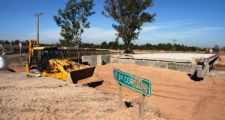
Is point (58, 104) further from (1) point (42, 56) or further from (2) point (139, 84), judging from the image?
(1) point (42, 56)

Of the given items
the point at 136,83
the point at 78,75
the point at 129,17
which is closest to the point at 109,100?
the point at 136,83

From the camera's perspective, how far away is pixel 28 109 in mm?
9258

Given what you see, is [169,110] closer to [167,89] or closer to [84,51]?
[167,89]

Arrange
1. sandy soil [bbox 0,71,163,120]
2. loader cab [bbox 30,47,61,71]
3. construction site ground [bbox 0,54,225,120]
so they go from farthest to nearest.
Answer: loader cab [bbox 30,47,61,71], construction site ground [bbox 0,54,225,120], sandy soil [bbox 0,71,163,120]

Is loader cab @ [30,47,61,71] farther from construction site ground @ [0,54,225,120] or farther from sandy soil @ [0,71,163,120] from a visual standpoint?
sandy soil @ [0,71,163,120]

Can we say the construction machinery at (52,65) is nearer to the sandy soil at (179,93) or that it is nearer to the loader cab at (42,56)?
the loader cab at (42,56)

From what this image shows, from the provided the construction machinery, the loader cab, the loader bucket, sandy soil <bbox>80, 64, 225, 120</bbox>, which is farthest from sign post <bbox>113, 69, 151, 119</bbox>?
the loader cab

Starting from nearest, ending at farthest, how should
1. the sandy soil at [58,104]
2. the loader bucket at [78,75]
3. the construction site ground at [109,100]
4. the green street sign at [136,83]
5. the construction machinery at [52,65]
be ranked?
1. the green street sign at [136,83]
2. the sandy soil at [58,104]
3. the construction site ground at [109,100]
4. the loader bucket at [78,75]
5. the construction machinery at [52,65]

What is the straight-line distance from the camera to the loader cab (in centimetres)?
1617

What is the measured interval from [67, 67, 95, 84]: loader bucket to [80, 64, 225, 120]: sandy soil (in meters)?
0.37

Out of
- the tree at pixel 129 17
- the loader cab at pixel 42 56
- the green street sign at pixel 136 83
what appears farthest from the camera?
the tree at pixel 129 17

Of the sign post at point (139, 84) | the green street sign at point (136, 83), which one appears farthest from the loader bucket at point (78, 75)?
the green street sign at point (136, 83)

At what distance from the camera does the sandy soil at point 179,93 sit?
11.1m

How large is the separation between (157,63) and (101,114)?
1250 centimetres
